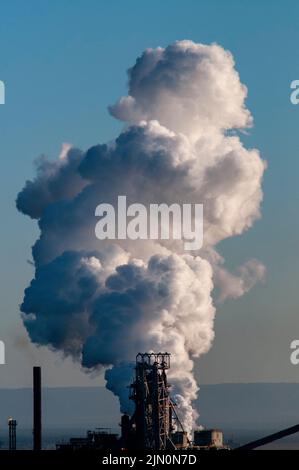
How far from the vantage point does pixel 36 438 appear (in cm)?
18862

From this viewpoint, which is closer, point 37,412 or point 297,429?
point 297,429

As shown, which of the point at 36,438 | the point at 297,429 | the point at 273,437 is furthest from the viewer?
the point at 36,438
